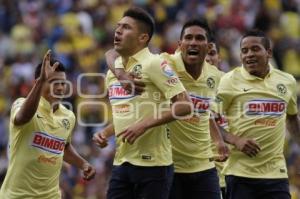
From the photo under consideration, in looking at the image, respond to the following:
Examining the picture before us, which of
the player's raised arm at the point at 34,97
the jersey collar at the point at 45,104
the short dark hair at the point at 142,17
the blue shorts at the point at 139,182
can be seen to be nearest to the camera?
the player's raised arm at the point at 34,97

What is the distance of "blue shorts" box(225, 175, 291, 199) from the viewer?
10.5m

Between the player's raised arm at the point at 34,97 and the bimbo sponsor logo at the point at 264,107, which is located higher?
the player's raised arm at the point at 34,97

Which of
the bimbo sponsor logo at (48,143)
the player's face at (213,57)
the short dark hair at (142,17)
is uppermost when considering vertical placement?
the short dark hair at (142,17)

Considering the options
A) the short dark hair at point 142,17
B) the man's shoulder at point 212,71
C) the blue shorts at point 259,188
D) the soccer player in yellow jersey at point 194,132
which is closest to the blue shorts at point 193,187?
the soccer player in yellow jersey at point 194,132

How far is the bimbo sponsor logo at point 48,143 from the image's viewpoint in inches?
400

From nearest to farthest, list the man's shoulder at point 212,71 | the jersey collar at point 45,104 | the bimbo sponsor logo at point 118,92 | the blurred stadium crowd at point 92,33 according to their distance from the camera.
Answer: the bimbo sponsor logo at point 118,92, the jersey collar at point 45,104, the man's shoulder at point 212,71, the blurred stadium crowd at point 92,33

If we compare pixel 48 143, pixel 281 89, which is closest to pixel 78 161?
pixel 48 143

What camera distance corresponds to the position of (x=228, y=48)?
19.9 metres

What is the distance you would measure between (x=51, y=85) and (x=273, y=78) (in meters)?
2.29

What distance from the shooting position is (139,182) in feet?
31.6

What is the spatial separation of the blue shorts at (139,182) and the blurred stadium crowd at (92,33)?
7.85 meters

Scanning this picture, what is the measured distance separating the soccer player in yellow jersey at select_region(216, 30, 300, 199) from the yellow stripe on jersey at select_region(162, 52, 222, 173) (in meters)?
0.19

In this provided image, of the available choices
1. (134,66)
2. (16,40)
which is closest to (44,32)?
(16,40)

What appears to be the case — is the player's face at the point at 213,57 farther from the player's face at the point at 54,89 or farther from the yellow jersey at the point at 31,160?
the yellow jersey at the point at 31,160
